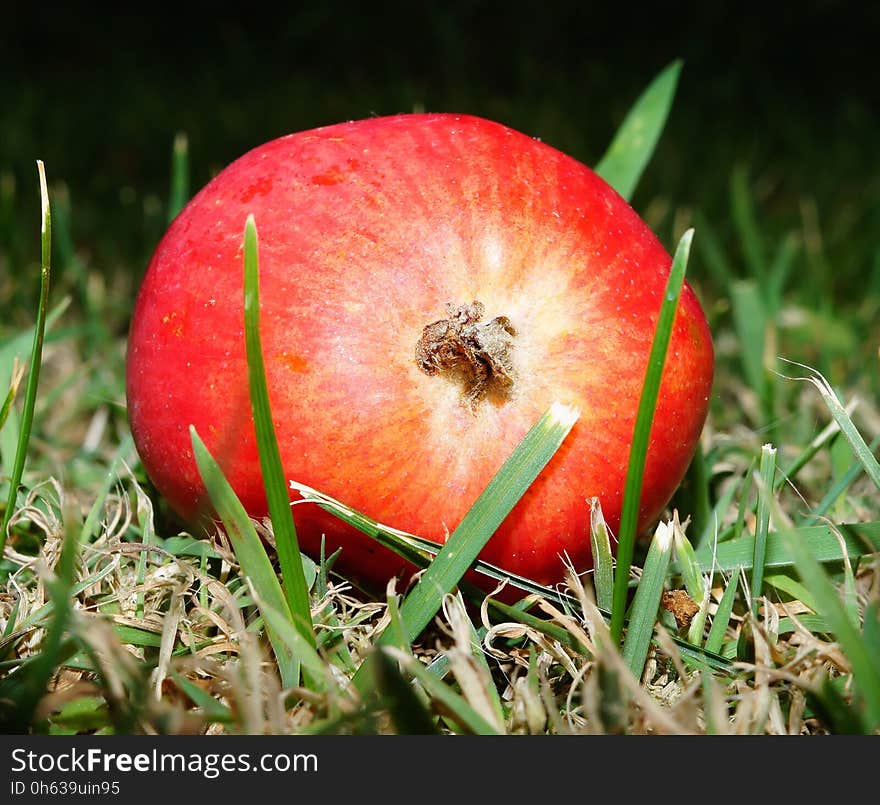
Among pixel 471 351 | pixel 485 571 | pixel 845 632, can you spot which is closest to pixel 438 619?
pixel 485 571

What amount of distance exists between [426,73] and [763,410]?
8.96 ft

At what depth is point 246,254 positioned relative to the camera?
33.2 inches

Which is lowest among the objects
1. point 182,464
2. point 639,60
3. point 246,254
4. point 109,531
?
point 109,531

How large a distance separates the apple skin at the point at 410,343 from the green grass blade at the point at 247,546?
0.25 ft

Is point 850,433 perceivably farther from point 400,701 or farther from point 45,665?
point 45,665

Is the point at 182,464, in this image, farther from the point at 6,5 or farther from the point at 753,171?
the point at 6,5

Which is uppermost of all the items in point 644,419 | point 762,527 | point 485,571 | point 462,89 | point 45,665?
point 462,89

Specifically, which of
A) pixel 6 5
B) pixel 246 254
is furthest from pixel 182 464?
pixel 6 5

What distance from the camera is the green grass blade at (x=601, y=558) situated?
942mm

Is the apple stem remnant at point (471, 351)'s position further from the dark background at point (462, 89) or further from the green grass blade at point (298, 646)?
the dark background at point (462, 89)

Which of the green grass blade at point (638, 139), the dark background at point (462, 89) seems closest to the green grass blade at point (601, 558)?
the green grass blade at point (638, 139)

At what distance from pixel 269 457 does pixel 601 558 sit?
1.13ft

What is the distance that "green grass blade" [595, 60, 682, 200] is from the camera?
1.58m

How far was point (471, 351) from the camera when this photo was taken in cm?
90
